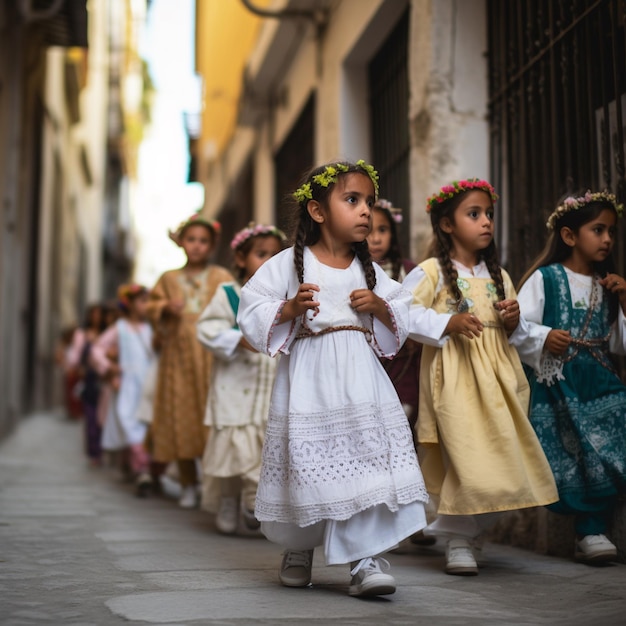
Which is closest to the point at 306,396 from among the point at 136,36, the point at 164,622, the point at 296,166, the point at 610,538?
the point at 164,622

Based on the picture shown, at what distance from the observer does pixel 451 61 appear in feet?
21.3

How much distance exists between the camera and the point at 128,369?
9.24m

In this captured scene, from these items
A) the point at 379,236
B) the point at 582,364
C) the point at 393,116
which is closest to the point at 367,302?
the point at 582,364

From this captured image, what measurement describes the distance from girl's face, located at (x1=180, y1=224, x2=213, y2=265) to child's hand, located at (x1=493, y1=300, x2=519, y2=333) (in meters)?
2.82

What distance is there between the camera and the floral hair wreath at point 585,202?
15.3 ft

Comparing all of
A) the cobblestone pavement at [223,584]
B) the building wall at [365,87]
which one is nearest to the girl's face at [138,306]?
the building wall at [365,87]

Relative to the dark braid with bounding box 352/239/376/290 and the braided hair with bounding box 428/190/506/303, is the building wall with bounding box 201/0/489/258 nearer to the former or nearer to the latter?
the braided hair with bounding box 428/190/506/303

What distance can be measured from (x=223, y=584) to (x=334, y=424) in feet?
2.28

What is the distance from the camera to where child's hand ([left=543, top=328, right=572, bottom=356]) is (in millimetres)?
4555

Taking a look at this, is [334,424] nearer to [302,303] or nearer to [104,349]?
[302,303]

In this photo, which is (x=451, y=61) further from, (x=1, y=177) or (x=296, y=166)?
(x=1, y=177)

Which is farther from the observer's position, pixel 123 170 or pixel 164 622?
pixel 123 170

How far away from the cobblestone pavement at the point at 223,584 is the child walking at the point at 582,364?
30 centimetres

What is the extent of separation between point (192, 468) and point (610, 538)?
3242 mm
